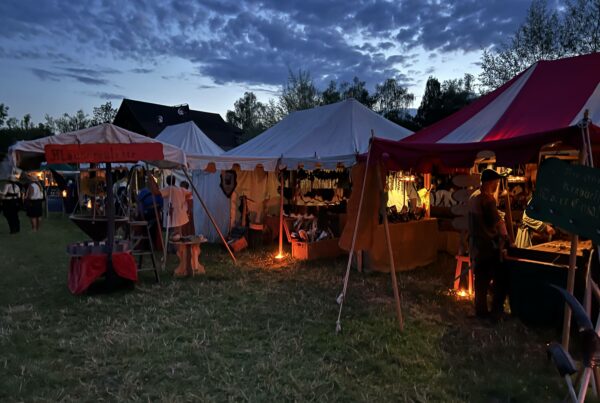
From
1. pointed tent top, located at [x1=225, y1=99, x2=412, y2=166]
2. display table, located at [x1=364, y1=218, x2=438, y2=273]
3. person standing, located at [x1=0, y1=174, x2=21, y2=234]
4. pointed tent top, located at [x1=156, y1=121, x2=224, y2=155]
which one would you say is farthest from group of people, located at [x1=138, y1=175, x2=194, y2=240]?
person standing, located at [x1=0, y1=174, x2=21, y2=234]

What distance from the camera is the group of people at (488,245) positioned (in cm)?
458

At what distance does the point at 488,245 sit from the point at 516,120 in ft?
5.56

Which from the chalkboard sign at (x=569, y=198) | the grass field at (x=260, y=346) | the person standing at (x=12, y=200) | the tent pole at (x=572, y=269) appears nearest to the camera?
the chalkboard sign at (x=569, y=198)

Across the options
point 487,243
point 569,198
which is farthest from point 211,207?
point 569,198

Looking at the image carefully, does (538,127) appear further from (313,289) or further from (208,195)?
(208,195)

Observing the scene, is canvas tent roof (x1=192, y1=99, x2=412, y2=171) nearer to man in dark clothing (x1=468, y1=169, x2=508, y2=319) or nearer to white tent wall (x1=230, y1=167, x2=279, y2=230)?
white tent wall (x1=230, y1=167, x2=279, y2=230)

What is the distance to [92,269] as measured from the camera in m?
5.73

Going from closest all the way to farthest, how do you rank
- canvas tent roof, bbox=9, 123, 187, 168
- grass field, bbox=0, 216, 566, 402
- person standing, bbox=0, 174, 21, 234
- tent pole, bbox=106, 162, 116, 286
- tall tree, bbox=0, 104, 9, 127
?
1. grass field, bbox=0, 216, 566, 402
2. canvas tent roof, bbox=9, 123, 187, 168
3. tent pole, bbox=106, 162, 116, 286
4. person standing, bbox=0, 174, 21, 234
5. tall tree, bbox=0, 104, 9, 127

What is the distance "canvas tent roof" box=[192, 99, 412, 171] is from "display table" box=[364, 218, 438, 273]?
5.01 feet

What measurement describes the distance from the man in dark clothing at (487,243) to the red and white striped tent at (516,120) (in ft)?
1.63

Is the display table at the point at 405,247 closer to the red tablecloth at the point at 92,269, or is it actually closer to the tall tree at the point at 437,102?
the red tablecloth at the point at 92,269

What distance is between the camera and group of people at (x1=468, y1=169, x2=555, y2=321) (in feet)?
15.0

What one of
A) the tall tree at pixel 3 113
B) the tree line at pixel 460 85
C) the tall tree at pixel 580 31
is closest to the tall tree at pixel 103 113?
the tall tree at pixel 3 113

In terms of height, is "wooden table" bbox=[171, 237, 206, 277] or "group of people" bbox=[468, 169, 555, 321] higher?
"group of people" bbox=[468, 169, 555, 321]
